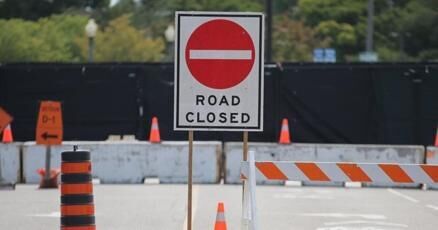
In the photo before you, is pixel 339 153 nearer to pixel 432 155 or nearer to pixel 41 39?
pixel 432 155

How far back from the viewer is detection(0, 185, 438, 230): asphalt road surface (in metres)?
13.8

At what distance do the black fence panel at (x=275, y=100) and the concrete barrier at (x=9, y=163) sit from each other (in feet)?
14.3

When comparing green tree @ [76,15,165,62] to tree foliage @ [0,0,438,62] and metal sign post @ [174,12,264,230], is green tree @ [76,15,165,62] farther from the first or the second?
metal sign post @ [174,12,264,230]

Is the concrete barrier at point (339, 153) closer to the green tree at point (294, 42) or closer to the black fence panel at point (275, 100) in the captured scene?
the black fence panel at point (275, 100)

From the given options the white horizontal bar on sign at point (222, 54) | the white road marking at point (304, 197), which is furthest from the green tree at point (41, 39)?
the white horizontal bar on sign at point (222, 54)

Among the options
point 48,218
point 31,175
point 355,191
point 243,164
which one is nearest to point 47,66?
point 31,175

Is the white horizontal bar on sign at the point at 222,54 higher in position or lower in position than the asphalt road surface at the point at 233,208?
higher

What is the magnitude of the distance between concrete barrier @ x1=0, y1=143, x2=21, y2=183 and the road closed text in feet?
37.2

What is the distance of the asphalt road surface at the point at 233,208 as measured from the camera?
45.3ft

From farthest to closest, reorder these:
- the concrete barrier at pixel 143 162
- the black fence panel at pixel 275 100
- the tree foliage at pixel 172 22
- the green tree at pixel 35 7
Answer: the green tree at pixel 35 7, the tree foliage at pixel 172 22, the black fence panel at pixel 275 100, the concrete barrier at pixel 143 162

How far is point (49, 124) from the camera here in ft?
61.8

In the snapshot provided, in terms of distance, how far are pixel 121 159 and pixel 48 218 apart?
635 cm

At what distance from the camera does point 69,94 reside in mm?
25062

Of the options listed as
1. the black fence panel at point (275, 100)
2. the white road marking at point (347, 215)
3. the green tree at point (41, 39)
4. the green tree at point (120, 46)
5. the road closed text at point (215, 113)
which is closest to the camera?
the road closed text at point (215, 113)
